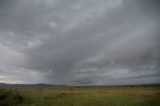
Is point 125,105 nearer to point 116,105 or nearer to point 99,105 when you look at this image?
point 116,105

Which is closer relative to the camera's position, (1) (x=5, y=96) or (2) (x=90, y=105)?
(2) (x=90, y=105)

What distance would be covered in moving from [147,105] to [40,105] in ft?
46.7

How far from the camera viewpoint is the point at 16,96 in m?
29.4

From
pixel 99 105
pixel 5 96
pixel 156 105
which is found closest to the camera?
pixel 156 105

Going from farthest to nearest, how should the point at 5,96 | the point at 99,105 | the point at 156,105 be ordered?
the point at 5,96, the point at 99,105, the point at 156,105

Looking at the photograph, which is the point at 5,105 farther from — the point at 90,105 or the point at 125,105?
the point at 125,105

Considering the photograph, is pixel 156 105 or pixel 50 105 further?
pixel 50 105

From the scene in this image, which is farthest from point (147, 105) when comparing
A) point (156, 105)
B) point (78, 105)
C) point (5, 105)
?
point (5, 105)

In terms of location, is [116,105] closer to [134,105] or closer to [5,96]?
[134,105]

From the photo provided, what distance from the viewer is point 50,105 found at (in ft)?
79.3

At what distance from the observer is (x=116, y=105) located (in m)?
23.3

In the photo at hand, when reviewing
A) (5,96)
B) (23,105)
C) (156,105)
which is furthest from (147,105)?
(5,96)

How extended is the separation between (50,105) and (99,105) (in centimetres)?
671

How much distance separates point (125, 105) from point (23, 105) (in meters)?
14.0
